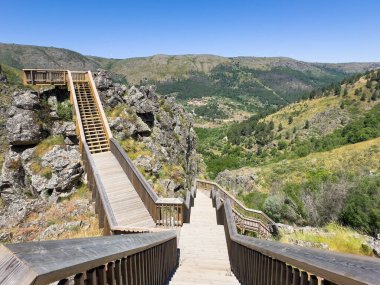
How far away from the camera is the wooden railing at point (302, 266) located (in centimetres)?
175

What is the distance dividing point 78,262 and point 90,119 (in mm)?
16994

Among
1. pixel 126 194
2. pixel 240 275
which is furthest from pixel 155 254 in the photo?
pixel 126 194

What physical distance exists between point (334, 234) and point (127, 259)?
7301 mm

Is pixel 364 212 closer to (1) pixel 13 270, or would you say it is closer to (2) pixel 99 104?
(1) pixel 13 270

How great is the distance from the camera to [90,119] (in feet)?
59.1

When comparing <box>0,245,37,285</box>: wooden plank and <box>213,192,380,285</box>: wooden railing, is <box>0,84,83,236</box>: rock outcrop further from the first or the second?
<box>0,245,37,285</box>: wooden plank

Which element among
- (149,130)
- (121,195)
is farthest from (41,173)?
(149,130)

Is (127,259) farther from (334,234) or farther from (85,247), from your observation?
(334,234)

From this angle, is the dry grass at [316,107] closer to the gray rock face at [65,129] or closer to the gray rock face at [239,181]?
the gray rock face at [239,181]

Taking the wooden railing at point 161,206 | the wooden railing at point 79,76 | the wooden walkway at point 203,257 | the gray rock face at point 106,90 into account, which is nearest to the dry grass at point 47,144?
the gray rock face at point 106,90

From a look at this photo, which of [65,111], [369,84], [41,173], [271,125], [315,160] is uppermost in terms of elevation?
[369,84]

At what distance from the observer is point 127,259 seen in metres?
3.26

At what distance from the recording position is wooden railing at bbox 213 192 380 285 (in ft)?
5.76

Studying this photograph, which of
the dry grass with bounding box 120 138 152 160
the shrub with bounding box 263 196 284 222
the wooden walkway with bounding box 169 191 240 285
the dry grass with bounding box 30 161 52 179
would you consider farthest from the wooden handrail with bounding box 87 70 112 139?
the shrub with bounding box 263 196 284 222
